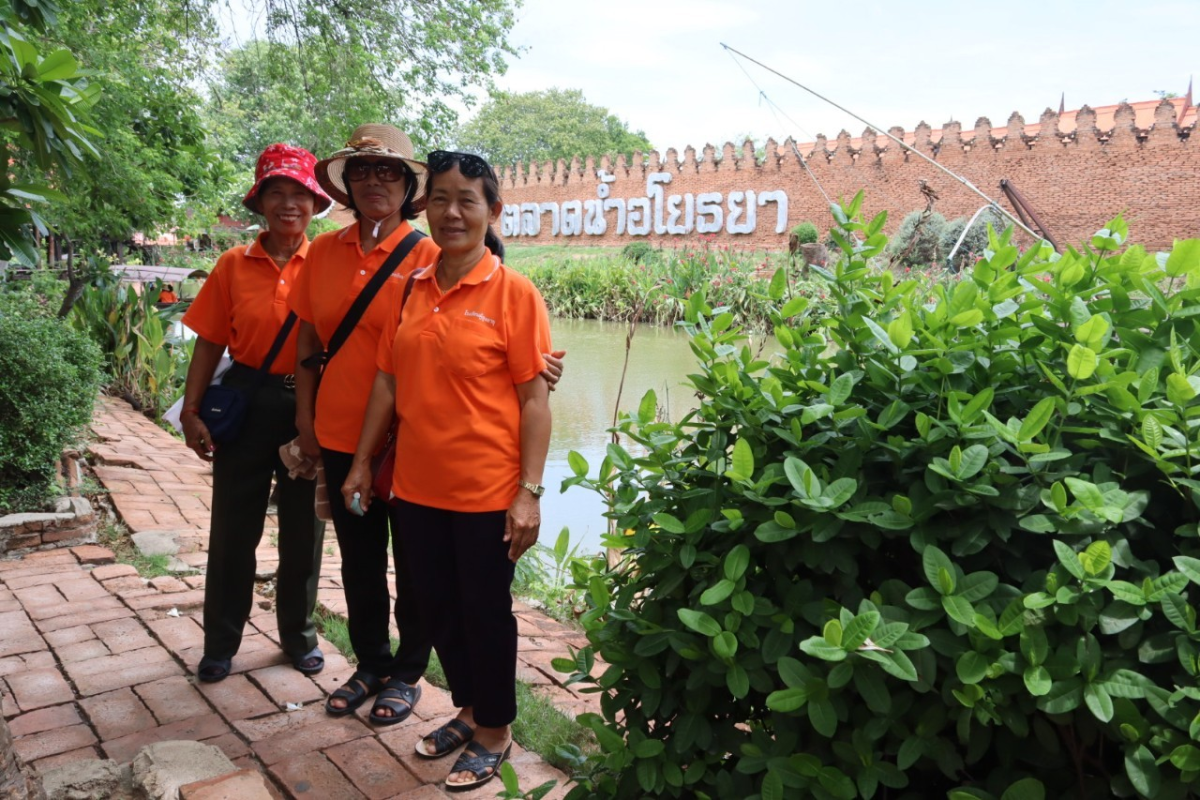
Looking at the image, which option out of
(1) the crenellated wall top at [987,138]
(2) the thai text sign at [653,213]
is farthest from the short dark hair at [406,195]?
(2) the thai text sign at [653,213]

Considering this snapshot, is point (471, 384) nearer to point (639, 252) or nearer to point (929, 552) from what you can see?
point (929, 552)

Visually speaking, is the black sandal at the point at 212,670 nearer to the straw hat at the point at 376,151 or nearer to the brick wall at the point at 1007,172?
the straw hat at the point at 376,151

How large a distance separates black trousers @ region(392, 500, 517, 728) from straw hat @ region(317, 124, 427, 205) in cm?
88

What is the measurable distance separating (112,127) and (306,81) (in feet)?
7.60

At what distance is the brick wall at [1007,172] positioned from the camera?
2205 cm

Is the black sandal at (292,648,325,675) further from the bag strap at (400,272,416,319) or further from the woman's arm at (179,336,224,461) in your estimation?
the bag strap at (400,272,416,319)

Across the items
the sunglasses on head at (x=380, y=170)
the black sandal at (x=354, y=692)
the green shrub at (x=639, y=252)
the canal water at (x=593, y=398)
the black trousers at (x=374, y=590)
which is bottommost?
the canal water at (x=593, y=398)

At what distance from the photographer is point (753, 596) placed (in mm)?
1480

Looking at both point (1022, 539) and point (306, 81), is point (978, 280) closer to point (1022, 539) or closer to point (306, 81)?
point (1022, 539)

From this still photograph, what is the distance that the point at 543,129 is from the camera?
53.3 meters

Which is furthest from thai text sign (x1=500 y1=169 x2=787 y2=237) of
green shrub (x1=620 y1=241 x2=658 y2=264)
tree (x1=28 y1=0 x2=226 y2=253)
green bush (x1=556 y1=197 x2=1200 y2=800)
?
green bush (x1=556 y1=197 x2=1200 y2=800)

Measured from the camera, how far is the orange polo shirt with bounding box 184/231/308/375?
106 inches

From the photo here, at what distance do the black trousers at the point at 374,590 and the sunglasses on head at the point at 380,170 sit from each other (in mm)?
735

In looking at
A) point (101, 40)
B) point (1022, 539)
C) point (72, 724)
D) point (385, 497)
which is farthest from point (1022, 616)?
point (101, 40)
